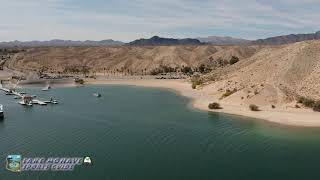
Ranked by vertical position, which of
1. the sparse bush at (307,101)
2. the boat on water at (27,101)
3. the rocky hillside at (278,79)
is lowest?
the boat on water at (27,101)

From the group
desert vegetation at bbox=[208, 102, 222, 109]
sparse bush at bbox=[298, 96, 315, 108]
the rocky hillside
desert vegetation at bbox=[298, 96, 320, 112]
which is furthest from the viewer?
the rocky hillside

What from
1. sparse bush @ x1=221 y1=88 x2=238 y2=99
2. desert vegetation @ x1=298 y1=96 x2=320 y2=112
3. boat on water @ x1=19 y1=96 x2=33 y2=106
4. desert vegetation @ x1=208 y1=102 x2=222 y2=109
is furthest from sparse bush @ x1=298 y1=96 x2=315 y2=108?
boat on water @ x1=19 y1=96 x2=33 y2=106

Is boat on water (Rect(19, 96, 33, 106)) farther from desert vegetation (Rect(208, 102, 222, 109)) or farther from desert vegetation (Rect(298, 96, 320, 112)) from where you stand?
desert vegetation (Rect(298, 96, 320, 112))

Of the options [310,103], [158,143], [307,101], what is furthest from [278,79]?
[158,143]

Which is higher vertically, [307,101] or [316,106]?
[307,101]

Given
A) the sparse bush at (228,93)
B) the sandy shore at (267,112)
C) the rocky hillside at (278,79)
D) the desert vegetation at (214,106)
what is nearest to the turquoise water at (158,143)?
the sandy shore at (267,112)

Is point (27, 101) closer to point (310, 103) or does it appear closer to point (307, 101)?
point (307, 101)

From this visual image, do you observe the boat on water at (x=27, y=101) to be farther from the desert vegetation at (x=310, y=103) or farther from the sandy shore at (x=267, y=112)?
the desert vegetation at (x=310, y=103)

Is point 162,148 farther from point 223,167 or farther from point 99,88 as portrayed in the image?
point 99,88
